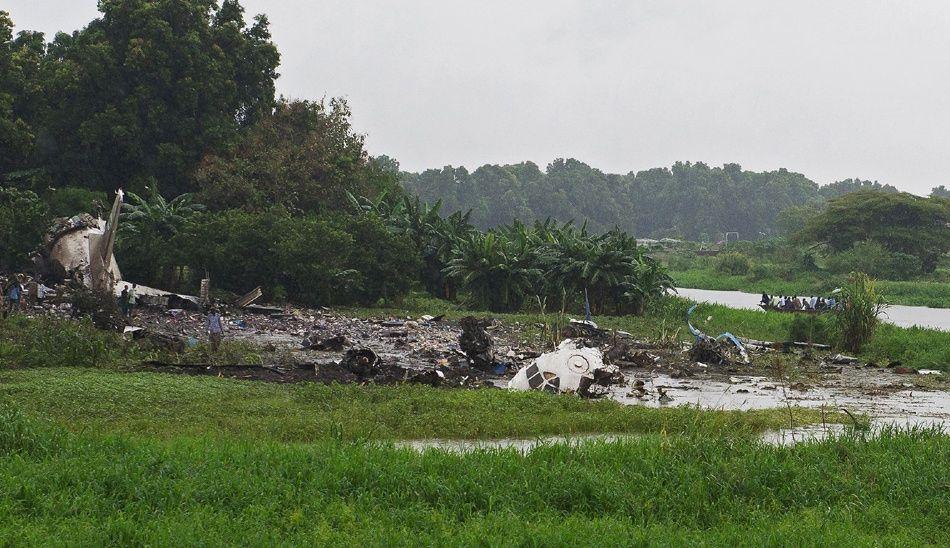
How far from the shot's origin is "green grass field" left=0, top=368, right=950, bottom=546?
21.2 ft

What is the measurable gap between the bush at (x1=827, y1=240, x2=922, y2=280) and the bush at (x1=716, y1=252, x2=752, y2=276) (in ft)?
34.0

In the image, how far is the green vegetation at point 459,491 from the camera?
6465 mm

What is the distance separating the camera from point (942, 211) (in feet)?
Answer: 175

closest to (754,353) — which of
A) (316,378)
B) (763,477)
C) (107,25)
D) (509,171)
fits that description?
(316,378)

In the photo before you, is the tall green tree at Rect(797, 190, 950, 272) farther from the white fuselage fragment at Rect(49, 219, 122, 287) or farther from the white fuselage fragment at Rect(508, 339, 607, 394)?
the white fuselage fragment at Rect(508, 339, 607, 394)

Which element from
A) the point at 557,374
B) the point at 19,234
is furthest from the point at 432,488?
the point at 19,234

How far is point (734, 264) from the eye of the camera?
6372 cm

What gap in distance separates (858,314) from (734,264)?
44.0m

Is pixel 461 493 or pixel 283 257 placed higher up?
pixel 283 257

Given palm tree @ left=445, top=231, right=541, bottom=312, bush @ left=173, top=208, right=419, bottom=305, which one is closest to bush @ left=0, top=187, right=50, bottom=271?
bush @ left=173, top=208, right=419, bottom=305

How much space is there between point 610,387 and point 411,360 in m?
3.95

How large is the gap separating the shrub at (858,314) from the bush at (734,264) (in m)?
42.0

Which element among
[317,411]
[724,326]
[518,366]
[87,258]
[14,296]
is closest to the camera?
[317,411]

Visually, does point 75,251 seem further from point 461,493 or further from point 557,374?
point 461,493
